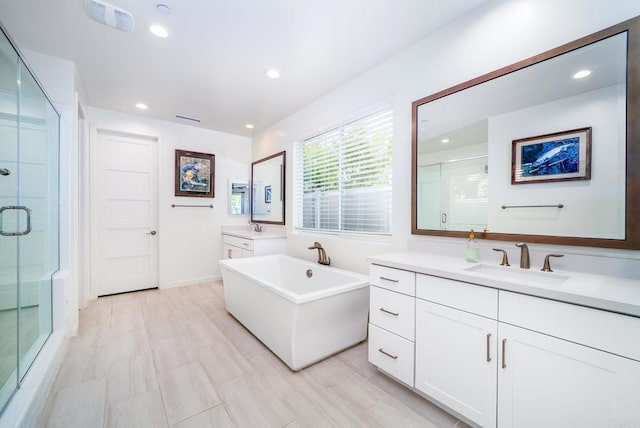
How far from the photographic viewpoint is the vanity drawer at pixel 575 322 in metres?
0.90

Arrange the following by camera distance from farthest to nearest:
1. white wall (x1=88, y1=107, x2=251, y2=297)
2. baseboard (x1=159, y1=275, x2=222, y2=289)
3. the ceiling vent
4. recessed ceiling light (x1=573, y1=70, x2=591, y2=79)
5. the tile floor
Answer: baseboard (x1=159, y1=275, x2=222, y2=289) < white wall (x1=88, y1=107, x2=251, y2=297) < the ceiling vent < the tile floor < recessed ceiling light (x1=573, y1=70, x2=591, y2=79)

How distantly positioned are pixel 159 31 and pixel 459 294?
271 centimetres

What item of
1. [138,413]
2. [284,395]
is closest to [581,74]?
[284,395]

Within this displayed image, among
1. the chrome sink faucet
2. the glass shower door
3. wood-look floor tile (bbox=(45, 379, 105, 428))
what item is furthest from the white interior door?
the chrome sink faucet

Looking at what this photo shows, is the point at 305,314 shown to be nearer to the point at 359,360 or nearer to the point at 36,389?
the point at 359,360

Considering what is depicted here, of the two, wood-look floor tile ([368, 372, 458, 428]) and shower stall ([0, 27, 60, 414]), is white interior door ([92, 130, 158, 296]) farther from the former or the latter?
wood-look floor tile ([368, 372, 458, 428])

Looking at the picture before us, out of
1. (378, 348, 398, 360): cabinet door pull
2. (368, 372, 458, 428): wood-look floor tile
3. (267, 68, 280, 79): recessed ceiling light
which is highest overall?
(267, 68, 280, 79): recessed ceiling light

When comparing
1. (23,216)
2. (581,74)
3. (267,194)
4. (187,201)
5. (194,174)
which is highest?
(581,74)

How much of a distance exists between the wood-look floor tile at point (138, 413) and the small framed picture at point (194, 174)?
294 cm

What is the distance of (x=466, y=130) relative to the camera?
→ 181cm

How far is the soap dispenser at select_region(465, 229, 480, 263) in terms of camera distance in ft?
5.39

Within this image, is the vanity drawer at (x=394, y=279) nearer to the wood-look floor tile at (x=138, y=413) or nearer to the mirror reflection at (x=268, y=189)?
the wood-look floor tile at (x=138, y=413)

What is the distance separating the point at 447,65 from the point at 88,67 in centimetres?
322

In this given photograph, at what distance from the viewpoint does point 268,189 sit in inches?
160
